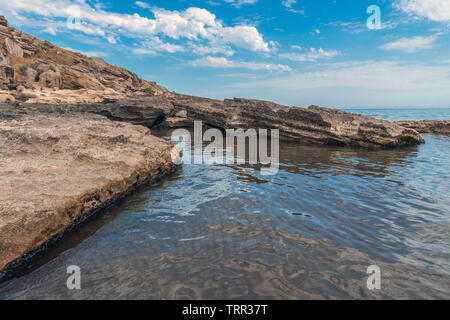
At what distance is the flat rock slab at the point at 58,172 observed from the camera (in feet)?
10.7

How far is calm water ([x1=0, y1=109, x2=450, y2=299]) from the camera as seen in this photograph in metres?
2.87

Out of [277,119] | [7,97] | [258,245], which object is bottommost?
[258,245]

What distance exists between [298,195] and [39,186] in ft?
Result: 19.5

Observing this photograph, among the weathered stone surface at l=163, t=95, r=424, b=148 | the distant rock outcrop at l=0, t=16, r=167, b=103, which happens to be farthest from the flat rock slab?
the distant rock outcrop at l=0, t=16, r=167, b=103

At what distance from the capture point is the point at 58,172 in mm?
4715

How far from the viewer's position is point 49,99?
21859 millimetres

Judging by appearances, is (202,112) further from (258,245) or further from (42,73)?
(42,73)

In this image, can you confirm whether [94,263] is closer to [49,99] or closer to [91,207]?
[91,207]

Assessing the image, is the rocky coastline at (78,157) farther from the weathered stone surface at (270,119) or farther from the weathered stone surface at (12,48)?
the weathered stone surface at (12,48)

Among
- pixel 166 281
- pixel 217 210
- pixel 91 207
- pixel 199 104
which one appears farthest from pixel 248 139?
pixel 166 281

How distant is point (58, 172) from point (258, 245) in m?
4.48

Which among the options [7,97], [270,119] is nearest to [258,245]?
[270,119]

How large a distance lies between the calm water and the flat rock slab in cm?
39

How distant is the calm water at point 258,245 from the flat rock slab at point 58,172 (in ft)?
1.29
